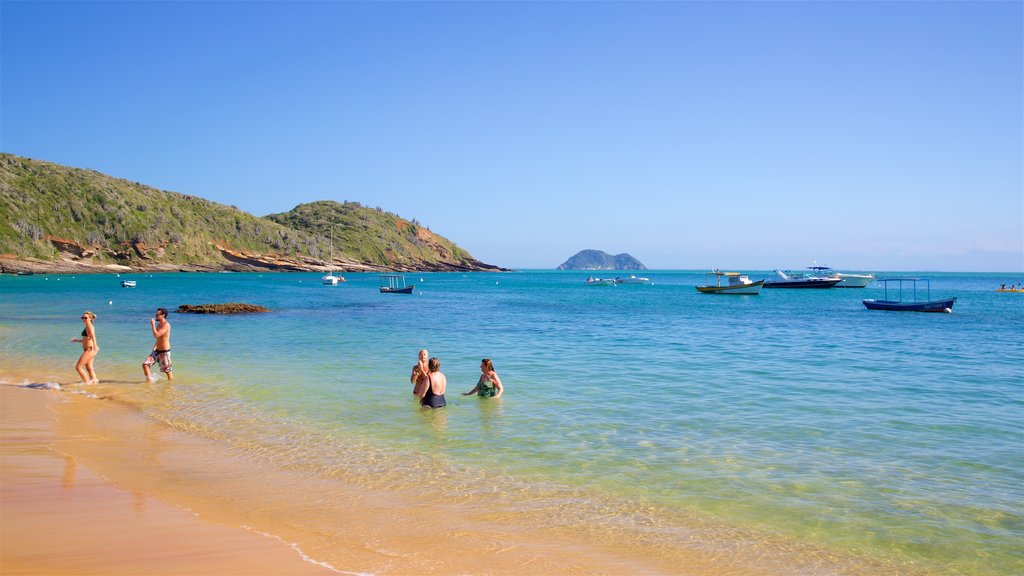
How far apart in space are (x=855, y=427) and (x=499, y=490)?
7.49m

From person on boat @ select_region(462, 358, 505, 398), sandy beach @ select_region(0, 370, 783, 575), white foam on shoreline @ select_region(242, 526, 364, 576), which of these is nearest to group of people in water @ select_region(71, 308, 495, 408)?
person on boat @ select_region(462, 358, 505, 398)

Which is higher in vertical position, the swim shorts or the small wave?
the swim shorts

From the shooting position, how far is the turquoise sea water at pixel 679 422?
7.95 metres

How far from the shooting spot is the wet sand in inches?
226

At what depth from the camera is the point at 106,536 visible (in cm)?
638

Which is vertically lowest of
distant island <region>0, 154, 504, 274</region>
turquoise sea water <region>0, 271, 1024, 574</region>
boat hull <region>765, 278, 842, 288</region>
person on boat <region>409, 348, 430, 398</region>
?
turquoise sea water <region>0, 271, 1024, 574</region>

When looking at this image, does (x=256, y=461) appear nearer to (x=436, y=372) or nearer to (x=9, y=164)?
(x=436, y=372)

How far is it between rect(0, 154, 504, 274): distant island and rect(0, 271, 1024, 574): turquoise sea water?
121152 millimetres

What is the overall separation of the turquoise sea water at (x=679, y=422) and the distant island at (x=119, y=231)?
397ft

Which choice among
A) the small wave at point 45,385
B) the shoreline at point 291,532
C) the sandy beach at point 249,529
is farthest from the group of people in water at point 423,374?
the sandy beach at point 249,529

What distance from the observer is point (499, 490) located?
339 inches

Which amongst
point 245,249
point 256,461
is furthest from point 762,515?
point 245,249

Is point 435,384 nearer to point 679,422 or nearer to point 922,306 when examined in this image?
point 679,422

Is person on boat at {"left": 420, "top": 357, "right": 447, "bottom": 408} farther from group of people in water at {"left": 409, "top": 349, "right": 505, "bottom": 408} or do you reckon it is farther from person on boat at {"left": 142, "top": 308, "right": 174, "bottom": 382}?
person on boat at {"left": 142, "top": 308, "right": 174, "bottom": 382}
